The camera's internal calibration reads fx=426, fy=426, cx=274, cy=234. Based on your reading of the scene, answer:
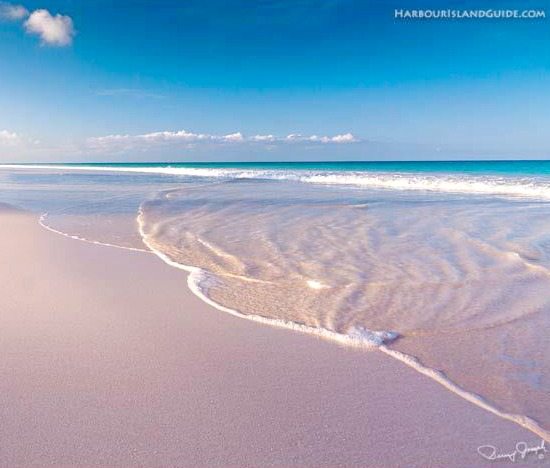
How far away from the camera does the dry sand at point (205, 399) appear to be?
235cm

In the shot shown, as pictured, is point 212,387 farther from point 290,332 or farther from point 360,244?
point 360,244

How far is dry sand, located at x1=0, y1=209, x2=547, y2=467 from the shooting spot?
2.35 meters

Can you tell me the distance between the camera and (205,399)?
2785 millimetres

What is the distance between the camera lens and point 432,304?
177 inches
